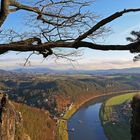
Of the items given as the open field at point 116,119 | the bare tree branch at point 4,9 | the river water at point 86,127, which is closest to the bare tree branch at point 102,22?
the bare tree branch at point 4,9

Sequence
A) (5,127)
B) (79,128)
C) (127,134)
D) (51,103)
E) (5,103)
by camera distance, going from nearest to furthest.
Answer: (5,127), (5,103), (127,134), (79,128), (51,103)

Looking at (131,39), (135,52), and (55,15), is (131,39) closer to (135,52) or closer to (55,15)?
(135,52)

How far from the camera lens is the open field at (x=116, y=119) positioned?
10878cm

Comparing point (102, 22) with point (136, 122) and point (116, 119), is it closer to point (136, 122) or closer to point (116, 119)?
point (136, 122)

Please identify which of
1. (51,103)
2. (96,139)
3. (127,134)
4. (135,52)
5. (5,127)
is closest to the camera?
(135,52)

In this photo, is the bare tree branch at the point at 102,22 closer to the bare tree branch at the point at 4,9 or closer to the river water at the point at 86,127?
the bare tree branch at the point at 4,9

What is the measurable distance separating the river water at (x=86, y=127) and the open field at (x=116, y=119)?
2371 millimetres

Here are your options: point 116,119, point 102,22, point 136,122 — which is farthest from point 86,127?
point 102,22

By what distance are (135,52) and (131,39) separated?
37 cm

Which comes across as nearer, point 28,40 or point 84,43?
point 84,43

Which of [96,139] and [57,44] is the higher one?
[57,44]

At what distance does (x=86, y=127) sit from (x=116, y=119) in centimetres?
2433

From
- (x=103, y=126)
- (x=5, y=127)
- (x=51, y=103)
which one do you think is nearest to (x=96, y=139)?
(x=103, y=126)

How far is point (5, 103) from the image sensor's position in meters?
12.5
